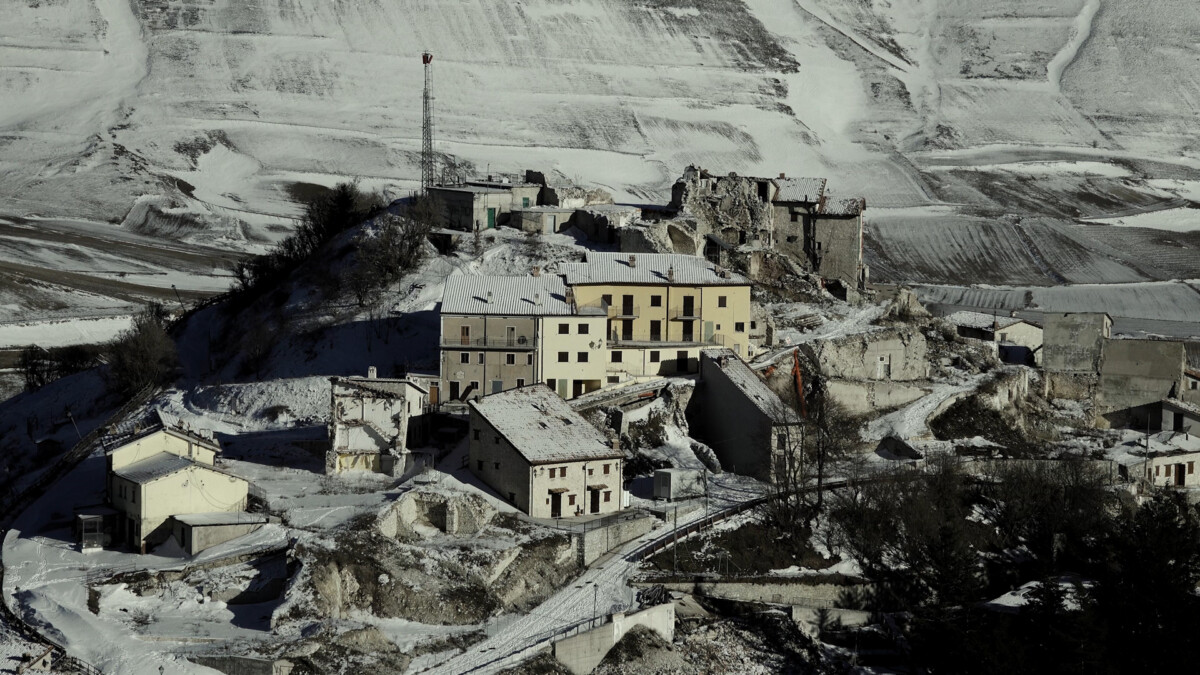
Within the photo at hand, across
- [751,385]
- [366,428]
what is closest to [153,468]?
[366,428]

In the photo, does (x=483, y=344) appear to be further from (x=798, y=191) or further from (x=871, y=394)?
(x=798, y=191)

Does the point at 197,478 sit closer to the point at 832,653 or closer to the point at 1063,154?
the point at 832,653

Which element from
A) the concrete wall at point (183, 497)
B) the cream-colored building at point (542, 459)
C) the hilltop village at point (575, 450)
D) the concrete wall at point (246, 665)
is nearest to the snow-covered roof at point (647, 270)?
the hilltop village at point (575, 450)

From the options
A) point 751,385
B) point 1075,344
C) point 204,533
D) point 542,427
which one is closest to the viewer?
point 204,533

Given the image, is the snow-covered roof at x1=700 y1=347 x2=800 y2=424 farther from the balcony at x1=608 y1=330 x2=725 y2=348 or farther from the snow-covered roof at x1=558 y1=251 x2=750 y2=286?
the snow-covered roof at x1=558 y1=251 x2=750 y2=286

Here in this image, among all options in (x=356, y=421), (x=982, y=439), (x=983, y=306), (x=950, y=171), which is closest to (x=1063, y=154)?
(x=950, y=171)

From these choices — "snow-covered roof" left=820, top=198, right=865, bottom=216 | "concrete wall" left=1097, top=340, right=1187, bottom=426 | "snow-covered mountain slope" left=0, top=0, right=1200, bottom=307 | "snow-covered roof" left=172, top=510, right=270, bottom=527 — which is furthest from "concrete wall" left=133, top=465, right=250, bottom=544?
"snow-covered mountain slope" left=0, top=0, right=1200, bottom=307

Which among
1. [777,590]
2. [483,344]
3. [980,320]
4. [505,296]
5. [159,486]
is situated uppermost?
[505,296]
